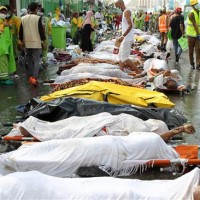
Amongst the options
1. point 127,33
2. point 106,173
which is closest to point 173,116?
point 106,173

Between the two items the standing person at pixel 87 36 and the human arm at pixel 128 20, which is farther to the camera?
the standing person at pixel 87 36

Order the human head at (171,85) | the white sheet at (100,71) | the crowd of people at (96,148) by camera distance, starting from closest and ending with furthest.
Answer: the crowd of people at (96,148) < the human head at (171,85) < the white sheet at (100,71)

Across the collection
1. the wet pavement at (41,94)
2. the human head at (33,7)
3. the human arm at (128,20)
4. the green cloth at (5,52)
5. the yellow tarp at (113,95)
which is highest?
the human head at (33,7)

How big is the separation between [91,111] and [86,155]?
1636 mm

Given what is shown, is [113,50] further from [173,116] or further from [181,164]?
[181,164]

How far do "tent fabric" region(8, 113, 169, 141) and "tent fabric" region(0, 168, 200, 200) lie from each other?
154 centimetres

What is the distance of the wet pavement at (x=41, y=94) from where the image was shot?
584cm

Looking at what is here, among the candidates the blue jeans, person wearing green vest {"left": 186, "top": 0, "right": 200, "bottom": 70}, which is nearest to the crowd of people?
person wearing green vest {"left": 186, "top": 0, "right": 200, "bottom": 70}

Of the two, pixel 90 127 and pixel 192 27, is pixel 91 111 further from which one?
pixel 192 27

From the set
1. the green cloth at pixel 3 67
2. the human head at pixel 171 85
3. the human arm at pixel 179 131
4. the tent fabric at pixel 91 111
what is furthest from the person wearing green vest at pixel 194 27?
the human arm at pixel 179 131

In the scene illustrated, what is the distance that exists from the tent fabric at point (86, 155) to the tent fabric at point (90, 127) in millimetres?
608

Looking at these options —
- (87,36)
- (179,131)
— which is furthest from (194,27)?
(179,131)

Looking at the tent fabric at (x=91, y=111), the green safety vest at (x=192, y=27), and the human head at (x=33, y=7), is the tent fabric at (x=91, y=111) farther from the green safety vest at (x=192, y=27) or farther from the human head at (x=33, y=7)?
the green safety vest at (x=192, y=27)

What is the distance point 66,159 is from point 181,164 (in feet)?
3.70
